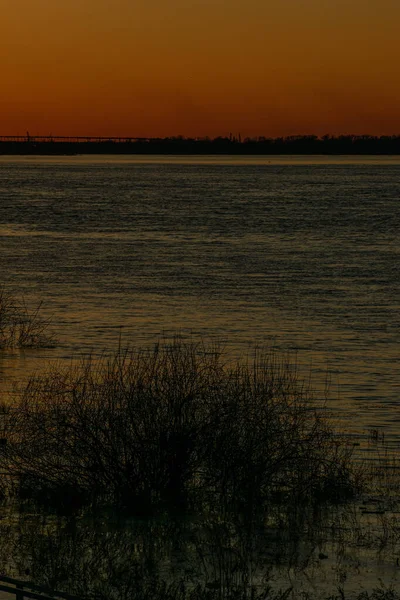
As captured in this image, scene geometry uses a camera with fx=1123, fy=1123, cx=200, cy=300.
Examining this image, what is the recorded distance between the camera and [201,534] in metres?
15.0

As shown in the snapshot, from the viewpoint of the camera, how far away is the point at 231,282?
174ft

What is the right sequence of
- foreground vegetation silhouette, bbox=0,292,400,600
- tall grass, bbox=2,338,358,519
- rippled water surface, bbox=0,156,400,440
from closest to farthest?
foreground vegetation silhouette, bbox=0,292,400,600 → tall grass, bbox=2,338,358,519 → rippled water surface, bbox=0,156,400,440

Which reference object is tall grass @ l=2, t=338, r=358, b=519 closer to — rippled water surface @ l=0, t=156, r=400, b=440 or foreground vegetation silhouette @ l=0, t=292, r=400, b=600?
foreground vegetation silhouette @ l=0, t=292, r=400, b=600

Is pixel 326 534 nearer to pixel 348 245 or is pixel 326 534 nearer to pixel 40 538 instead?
pixel 40 538

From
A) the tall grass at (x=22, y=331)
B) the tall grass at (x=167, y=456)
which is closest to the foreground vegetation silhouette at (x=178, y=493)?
the tall grass at (x=167, y=456)

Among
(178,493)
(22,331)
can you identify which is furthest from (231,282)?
(178,493)

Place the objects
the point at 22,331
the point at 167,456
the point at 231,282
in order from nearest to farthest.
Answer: the point at 167,456 → the point at 22,331 → the point at 231,282

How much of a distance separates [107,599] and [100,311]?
3058 centimetres

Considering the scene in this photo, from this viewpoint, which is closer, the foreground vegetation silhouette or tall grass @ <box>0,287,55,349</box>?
the foreground vegetation silhouette

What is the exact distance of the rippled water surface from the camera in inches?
1268

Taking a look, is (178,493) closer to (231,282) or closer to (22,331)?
(22,331)

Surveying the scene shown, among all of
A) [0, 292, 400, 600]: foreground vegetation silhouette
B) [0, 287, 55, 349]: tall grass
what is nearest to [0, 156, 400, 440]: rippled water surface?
[0, 287, 55, 349]: tall grass

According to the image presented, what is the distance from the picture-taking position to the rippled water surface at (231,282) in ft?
106

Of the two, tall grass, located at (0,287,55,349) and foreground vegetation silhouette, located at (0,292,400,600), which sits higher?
foreground vegetation silhouette, located at (0,292,400,600)
